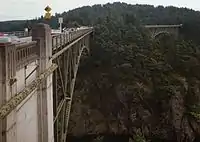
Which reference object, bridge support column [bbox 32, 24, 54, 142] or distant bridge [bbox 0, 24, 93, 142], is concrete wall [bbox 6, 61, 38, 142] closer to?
distant bridge [bbox 0, 24, 93, 142]

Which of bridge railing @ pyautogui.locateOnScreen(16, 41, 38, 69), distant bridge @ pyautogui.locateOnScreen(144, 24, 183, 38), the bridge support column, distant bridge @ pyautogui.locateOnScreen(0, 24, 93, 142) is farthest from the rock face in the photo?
bridge railing @ pyautogui.locateOnScreen(16, 41, 38, 69)

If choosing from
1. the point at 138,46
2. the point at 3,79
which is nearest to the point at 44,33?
the point at 3,79

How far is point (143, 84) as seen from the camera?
36.9m

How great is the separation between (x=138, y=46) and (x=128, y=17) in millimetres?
10132

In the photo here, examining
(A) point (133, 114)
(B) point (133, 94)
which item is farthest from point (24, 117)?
(B) point (133, 94)

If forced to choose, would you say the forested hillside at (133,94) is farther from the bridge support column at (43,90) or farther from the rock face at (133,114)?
the bridge support column at (43,90)

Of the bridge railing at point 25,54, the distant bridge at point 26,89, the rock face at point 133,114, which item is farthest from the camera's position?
the rock face at point 133,114

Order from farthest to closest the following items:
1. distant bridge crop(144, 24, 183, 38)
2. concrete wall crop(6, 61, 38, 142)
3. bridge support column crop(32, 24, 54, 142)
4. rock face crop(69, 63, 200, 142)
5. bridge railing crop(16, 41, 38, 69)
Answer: distant bridge crop(144, 24, 183, 38) < rock face crop(69, 63, 200, 142) < bridge support column crop(32, 24, 54, 142) < bridge railing crop(16, 41, 38, 69) < concrete wall crop(6, 61, 38, 142)

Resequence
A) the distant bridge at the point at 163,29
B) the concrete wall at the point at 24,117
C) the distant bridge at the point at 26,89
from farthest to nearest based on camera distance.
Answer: the distant bridge at the point at 163,29 → the concrete wall at the point at 24,117 → the distant bridge at the point at 26,89

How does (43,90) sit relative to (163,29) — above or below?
below

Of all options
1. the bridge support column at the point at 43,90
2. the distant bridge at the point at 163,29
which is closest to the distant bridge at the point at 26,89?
the bridge support column at the point at 43,90

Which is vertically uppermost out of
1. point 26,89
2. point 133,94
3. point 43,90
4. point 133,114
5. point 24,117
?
point 26,89

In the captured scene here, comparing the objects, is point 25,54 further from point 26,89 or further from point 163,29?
point 163,29

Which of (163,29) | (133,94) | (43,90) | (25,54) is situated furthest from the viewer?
(163,29)
